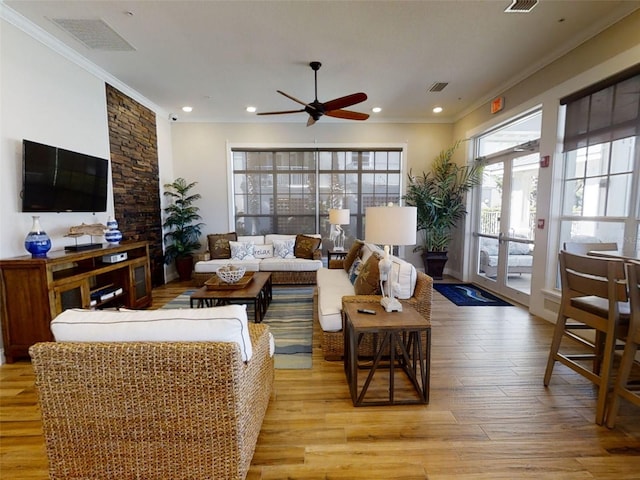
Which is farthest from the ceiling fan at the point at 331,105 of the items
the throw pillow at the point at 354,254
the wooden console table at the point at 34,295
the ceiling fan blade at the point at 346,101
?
the wooden console table at the point at 34,295

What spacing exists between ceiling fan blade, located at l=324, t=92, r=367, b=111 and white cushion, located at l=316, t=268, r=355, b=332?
2000 mm

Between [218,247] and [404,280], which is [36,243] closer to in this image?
[218,247]

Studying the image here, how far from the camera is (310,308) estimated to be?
400 centimetres

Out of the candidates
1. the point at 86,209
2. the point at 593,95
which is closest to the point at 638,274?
the point at 593,95

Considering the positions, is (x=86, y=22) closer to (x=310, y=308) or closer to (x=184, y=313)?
(x=184, y=313)

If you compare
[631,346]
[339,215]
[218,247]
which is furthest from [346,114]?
[631,346]

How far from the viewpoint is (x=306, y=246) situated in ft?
17.9

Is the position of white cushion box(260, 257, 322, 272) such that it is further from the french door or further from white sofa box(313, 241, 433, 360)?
the french door

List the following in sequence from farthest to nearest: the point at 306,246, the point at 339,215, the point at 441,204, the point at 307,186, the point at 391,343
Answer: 1. the point at 307,186
2. the point at 441,204
3. the point at 306,246
4. the point at 339,215
5. the point at 391,343

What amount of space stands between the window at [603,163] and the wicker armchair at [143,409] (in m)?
3.60

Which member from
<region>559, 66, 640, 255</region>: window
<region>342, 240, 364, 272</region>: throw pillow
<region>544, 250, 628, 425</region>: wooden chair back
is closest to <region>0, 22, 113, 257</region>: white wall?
<region>342, 240, 364, 272</region>: throw pillow

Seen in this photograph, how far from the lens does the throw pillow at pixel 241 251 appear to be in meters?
5.33

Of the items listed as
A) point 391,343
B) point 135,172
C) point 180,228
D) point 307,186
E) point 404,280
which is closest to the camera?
point 391,343

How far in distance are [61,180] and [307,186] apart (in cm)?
395
